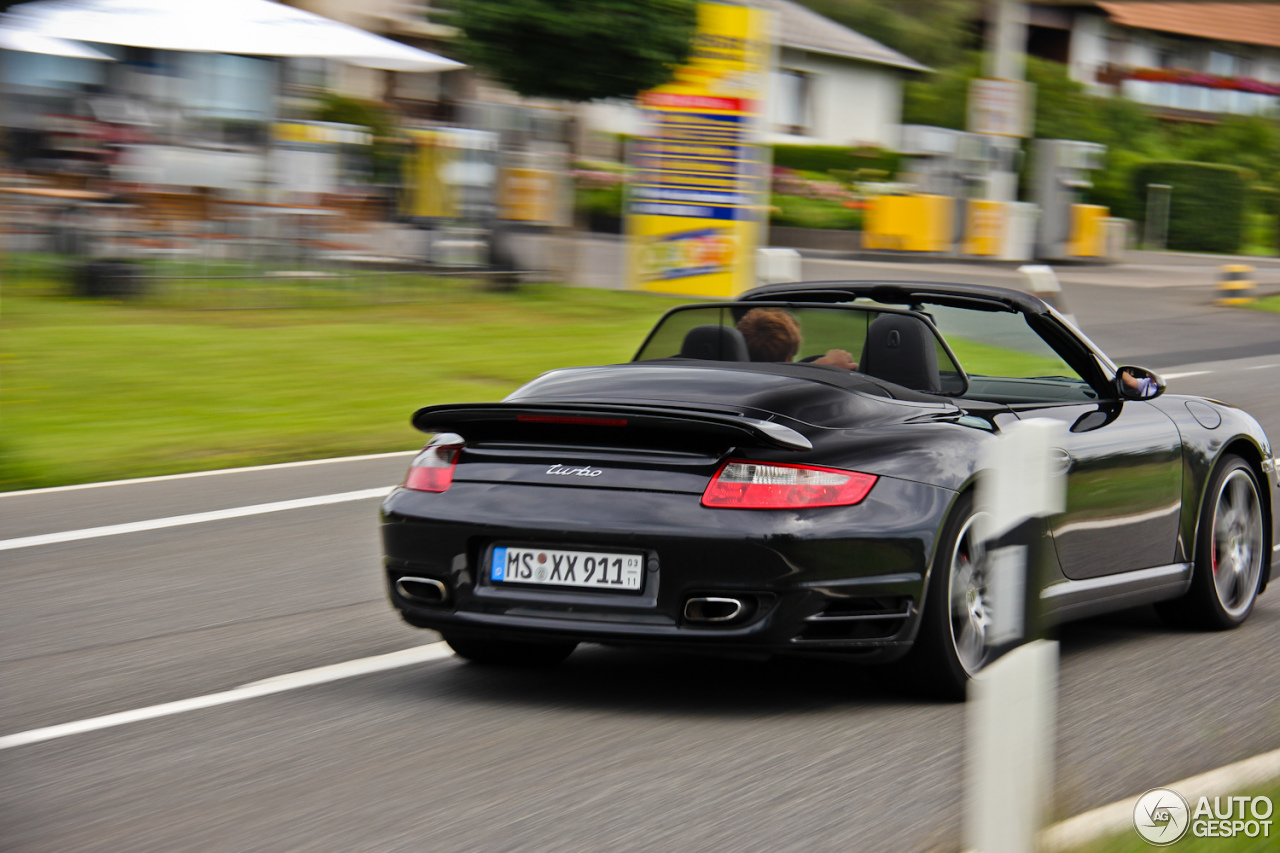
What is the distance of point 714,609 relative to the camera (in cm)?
486

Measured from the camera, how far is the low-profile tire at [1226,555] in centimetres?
653

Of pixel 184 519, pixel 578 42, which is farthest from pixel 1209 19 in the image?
pixel 184 519

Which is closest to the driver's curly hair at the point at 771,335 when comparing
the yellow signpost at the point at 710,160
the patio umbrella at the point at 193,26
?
the patio umbrella at the point at 193,26

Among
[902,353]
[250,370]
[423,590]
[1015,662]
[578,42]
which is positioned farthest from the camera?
[578,42]

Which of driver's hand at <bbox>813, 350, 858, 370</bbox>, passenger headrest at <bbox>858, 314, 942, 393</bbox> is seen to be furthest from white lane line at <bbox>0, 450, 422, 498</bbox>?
passenger headrest at <bbox>858, 314, 942, 393</bbox>

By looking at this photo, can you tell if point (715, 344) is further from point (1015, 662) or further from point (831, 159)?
point (831, 159)

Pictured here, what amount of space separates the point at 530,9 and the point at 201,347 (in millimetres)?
6267

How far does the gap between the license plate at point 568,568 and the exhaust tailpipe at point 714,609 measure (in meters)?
0.18

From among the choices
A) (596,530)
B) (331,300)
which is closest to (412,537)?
(596,530)

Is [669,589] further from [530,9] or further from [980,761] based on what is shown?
[530,9]

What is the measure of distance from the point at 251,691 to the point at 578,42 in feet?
49.6

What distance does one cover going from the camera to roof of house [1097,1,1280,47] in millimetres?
62156

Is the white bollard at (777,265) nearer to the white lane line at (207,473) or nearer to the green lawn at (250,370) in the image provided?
the green lawn at (250,370)

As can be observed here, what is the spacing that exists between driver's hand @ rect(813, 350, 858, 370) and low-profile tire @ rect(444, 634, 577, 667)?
53.3 inches
